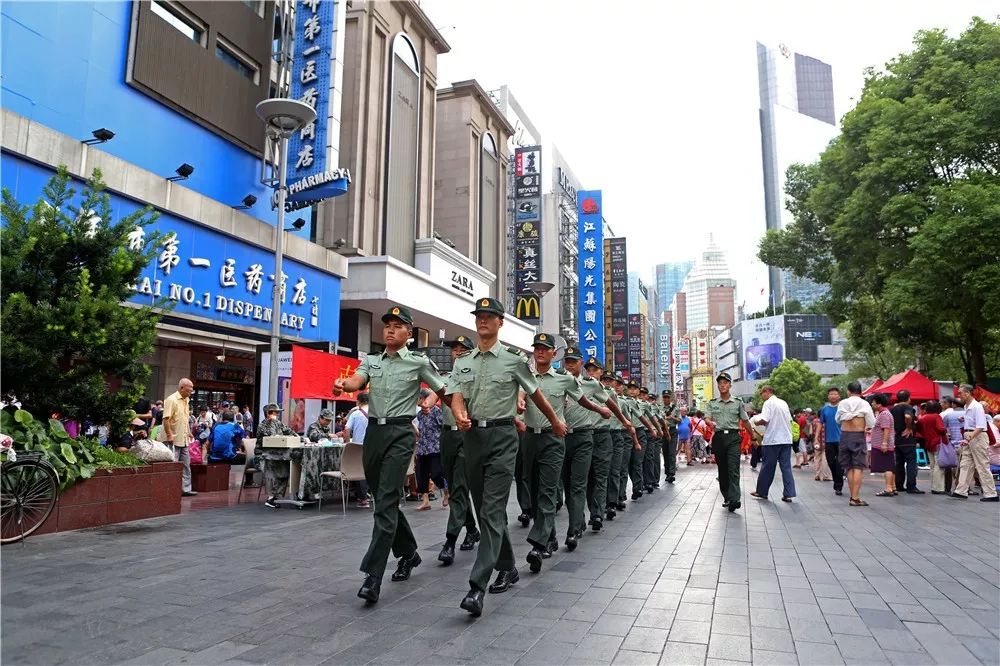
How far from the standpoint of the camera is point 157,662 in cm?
338

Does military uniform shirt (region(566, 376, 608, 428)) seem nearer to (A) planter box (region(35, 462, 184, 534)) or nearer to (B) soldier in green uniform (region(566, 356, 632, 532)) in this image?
(B) soldier in green uniform (region(566, 356, 632, 532))

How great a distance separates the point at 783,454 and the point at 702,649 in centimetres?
840

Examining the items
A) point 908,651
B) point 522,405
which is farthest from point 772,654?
point 522,405

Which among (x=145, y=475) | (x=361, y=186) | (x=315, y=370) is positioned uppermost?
(x=361, y=186)

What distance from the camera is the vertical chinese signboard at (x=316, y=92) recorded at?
57.2 ft

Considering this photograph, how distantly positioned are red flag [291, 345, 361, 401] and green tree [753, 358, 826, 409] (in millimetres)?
71999

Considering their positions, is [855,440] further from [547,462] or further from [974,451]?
[547,462]

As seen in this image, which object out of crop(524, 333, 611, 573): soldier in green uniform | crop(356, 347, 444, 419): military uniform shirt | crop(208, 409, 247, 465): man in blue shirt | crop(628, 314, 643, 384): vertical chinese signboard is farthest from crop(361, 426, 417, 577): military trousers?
crop(628, 314, 643, 384): vertical chinese signboard

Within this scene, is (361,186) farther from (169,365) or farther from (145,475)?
(145,475)

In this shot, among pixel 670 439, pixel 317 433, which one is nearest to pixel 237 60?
pixel 317 433

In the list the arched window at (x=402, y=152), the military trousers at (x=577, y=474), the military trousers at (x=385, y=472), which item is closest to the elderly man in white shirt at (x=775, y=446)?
the military trousers at (x=577, y=474)

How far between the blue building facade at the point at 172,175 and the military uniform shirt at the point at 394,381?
5866 millimetres

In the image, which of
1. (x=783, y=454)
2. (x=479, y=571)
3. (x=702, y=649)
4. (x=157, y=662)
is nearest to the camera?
(x=157, y=662)

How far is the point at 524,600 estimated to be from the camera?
4.62 meters
